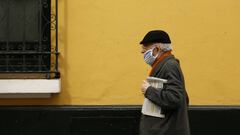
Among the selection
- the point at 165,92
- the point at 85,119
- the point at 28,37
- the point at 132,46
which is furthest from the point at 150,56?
the point at 28,37

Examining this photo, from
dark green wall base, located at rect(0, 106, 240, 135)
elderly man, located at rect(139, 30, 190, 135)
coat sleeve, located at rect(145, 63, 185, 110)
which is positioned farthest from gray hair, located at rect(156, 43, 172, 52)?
dark green wall base, located at rect(0, 106, 240, 135)

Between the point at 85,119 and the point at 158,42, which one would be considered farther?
the point at 85,119

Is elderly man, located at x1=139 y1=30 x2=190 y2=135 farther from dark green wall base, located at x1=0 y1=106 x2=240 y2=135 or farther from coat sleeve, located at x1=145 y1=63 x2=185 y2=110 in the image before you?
dark green wall base, located at x1=0 y1=106 x2=240 y2=135

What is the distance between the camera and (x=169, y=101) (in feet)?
12.1

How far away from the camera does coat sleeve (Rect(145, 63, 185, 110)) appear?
3.70 metres

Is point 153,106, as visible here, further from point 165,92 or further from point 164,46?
point 164,46

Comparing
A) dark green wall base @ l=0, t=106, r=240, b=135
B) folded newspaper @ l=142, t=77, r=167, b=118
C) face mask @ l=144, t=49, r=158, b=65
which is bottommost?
dark green wall base @ l=0, t=106, r=240, b=135

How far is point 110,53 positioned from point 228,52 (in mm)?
1325

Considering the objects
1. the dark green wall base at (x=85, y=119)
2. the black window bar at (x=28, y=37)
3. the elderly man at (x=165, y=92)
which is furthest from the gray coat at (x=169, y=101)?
the black window bar at (x=28, y=37)

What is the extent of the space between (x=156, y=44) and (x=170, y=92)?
428 mm

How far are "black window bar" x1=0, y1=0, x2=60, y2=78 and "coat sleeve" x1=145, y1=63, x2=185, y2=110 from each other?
1.63 metres

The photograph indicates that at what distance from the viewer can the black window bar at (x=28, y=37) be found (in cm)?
510

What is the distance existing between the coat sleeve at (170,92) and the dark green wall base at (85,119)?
1466 millimetres

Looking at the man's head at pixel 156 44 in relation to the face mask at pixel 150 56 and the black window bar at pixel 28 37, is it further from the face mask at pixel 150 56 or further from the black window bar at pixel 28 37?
the black window bar at pixel 28 37
